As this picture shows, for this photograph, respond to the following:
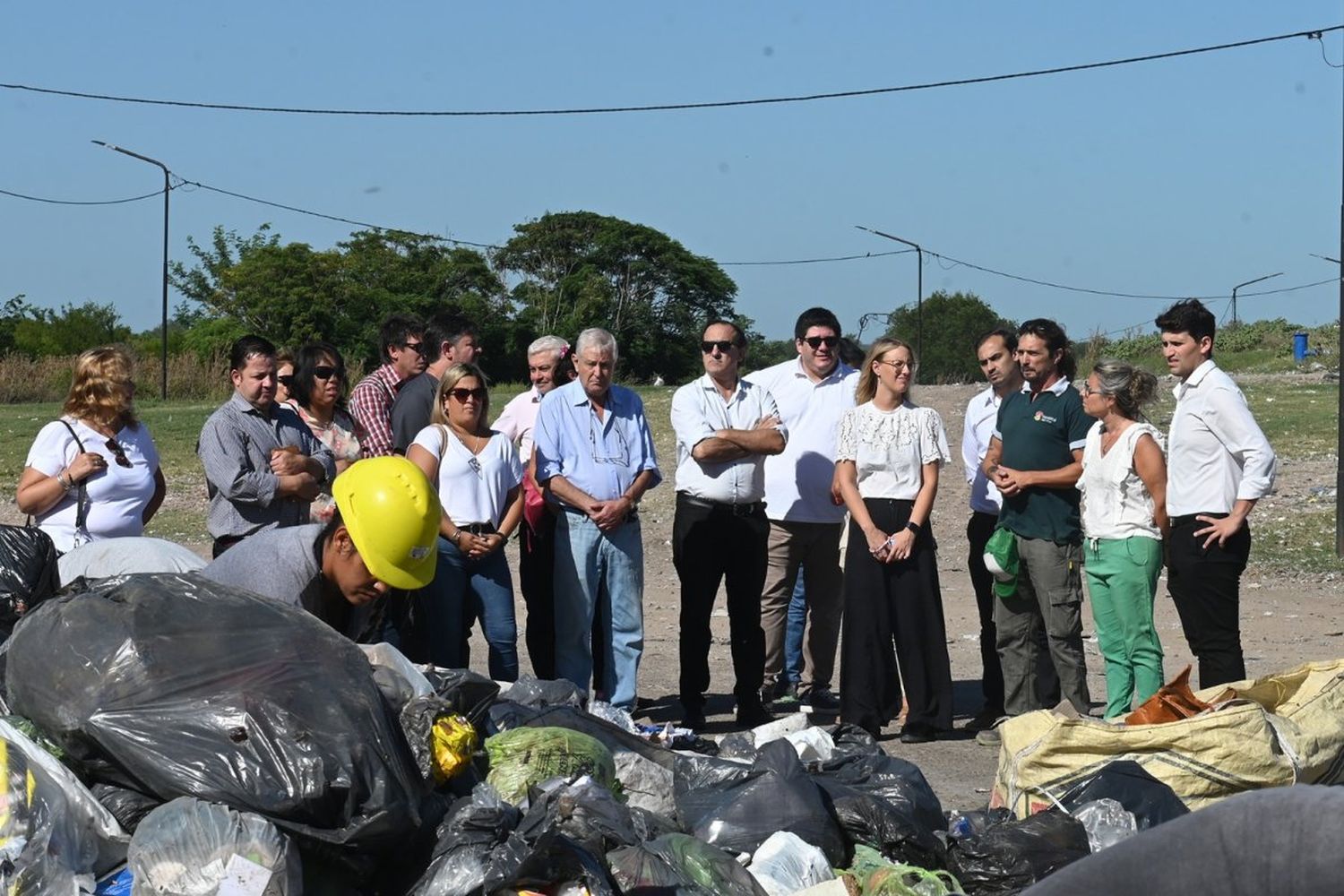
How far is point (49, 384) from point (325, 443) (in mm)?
35534

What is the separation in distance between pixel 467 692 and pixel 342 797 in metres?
1.15

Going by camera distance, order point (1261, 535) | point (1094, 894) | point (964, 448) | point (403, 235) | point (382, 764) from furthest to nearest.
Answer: point (403, 235)
point (1261, 535)
point (964, 448)
point (382, 764)
point (1094, 894)

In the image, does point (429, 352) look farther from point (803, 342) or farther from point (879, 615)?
point (879, 615)

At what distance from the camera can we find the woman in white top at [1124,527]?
23.4 feet

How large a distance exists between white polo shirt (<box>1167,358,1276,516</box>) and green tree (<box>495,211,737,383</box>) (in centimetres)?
5309

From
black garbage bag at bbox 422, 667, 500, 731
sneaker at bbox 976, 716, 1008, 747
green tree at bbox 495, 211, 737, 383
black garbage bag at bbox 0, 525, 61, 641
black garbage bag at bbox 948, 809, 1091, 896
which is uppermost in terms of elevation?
green tree at bbox 495, 211, 737, 383

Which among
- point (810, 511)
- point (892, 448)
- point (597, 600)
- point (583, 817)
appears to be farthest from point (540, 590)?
point (583, 817)

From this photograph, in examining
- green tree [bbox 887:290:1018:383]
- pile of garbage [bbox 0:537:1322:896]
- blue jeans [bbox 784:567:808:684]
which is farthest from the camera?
green tree [bbox 887:290:1018:383]

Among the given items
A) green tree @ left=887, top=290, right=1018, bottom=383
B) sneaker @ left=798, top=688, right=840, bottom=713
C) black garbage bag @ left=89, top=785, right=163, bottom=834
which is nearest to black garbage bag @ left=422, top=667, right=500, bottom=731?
black garbage bag @ left=89, top=785, right=163, bottom=834

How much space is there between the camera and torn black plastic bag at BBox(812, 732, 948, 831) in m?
5.41

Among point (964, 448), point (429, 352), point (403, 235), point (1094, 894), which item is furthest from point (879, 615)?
point (403, 235)

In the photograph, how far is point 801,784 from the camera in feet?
17.3

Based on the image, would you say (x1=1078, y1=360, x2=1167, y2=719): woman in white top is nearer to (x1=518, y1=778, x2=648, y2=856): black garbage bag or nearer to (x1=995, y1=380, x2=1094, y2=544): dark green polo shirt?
(x1=995, y1=380, x2=1094, y2=544): dark green polo shirt

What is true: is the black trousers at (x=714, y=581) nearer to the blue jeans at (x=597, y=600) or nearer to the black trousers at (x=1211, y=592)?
the blue jeans at (x=597, y=600)
